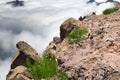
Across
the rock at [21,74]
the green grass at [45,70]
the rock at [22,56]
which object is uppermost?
the green grass at [45,70]

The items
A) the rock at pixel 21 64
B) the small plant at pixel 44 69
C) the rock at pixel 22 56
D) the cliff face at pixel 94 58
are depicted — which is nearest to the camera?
the cliff face at pixel 94 58

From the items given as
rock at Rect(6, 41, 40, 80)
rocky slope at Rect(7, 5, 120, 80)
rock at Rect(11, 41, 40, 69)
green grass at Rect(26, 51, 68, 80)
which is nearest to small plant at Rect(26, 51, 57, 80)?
green grass at Rect(26, 51, 68, 80)

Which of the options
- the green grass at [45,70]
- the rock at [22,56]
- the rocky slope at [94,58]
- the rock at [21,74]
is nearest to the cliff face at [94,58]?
the rocky slope at [94,58]

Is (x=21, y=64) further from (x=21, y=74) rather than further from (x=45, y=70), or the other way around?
(x=45, y=70)

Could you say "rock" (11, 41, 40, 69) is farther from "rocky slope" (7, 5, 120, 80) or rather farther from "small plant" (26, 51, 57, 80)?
"small plant" (26, 51, 57, 80)

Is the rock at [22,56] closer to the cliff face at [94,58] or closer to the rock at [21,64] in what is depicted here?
the rock at [21,64]

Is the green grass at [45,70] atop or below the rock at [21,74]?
atop

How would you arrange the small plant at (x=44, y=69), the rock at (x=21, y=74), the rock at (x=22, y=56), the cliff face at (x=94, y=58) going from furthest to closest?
the rock at (x=22, y=56)
the rock at (x=21, y=74)
the small plant at (x=44, y=69)
the cliff face at (x=94, y=58)

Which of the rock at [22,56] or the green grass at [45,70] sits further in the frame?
the rock at [22,56]

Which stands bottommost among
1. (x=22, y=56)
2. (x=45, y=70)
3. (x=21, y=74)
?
(x=22, y=56)

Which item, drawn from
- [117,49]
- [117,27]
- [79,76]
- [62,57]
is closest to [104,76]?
[79,76]

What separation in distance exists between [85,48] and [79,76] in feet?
10.2

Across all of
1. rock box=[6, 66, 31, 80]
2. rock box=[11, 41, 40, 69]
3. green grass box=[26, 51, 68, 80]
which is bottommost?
rock box=[11, 41, 40, 69]

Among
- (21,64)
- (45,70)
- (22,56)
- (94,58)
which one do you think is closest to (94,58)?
(94,58)
